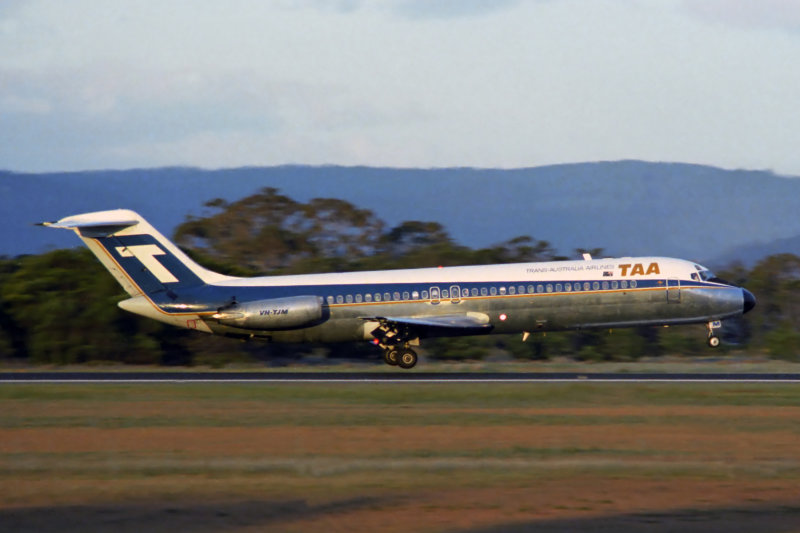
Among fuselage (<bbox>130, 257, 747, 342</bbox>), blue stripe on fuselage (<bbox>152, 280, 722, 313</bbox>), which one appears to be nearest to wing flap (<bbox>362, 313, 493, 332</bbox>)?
fuselage (<bbox>130, 257, 747, 342</bbox>)

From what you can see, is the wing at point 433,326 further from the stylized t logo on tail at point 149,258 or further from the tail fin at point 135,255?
the stylized t logo on tail at point 149,258

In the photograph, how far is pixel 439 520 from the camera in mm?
10562

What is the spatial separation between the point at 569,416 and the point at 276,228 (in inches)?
1566

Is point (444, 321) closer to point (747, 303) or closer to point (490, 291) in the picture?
point (490, 291)

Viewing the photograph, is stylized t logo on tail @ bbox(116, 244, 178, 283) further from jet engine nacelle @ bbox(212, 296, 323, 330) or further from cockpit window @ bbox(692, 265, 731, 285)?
cockpit window @ bbox(692, 265, 731, 285)

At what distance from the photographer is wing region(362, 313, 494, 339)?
29719 mm

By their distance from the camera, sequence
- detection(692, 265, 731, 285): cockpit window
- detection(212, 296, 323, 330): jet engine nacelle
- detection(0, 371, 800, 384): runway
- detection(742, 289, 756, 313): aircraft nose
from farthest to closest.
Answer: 1. detection(692, 265, 731, 285): cockpit window
2. detection(742, 289, 756, 313): aircraft nose
3. detection(212, 296, 323, 330): jet engine nacelle
4. detection(0, 371, 800, 384): runway

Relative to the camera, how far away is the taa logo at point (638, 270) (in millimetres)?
30469

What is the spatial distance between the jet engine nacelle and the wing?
1642mm

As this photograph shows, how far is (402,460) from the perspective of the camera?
14.3m

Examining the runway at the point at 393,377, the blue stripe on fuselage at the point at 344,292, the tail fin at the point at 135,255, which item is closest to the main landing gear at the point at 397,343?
the blue stripe on fuselage at the point at 344,292

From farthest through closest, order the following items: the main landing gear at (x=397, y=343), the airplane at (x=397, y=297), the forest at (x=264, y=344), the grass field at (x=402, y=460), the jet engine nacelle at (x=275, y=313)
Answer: the forest at (x=264, y=344)
the main landing gear at (x=397, y=343)
the airplane at (x=397, y=297)
the jet engine nacelle at (x=275, y=313)
the grass field at (x=402, y=460)

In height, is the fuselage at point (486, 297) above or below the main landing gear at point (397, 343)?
above

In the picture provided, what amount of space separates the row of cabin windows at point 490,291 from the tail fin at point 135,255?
4.21 metres
